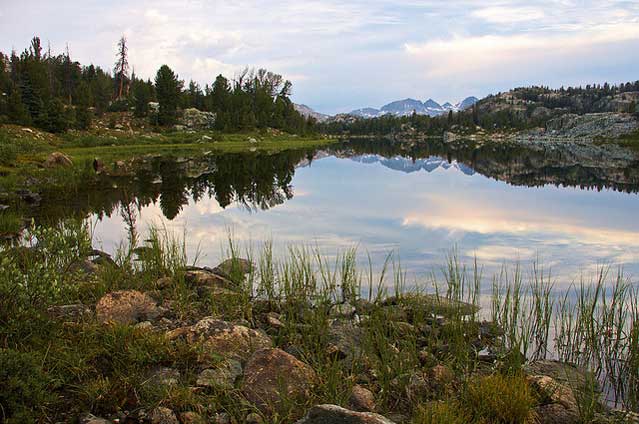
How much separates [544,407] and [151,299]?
6.90 meters

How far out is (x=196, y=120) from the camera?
95000 millimetres

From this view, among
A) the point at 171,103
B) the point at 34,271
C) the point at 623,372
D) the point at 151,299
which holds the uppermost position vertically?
the point at 171,103

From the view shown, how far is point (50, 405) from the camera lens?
5922 millimetres

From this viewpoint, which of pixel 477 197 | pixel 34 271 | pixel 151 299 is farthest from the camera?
pixel 477 197

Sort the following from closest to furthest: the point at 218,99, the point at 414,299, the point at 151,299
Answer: the point at 151,299 → the point at 414,299 → the point at 218,99

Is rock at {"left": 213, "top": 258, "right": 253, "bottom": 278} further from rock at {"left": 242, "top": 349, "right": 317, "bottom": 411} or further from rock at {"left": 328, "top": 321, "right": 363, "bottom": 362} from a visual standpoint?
rock at {"left": 242, "top": 349, "right": 317, "bottom": 411}

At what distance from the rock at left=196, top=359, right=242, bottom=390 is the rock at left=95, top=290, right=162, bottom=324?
2.22 m

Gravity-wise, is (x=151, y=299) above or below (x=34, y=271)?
below

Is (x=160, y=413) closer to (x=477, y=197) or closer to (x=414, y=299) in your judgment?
(x=414, y=299)

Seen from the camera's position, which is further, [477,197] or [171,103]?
[171,103]

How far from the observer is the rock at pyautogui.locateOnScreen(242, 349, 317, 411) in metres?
6.46

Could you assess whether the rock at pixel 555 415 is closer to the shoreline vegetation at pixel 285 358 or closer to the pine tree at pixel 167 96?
the shoreline vegetation at pixel 285 358

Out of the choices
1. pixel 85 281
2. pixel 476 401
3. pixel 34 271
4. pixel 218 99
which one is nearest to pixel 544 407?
pixel 476 401

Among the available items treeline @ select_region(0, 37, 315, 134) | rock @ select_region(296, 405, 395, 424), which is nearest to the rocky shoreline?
rock @ select_region(296, 405, 395, 424)
